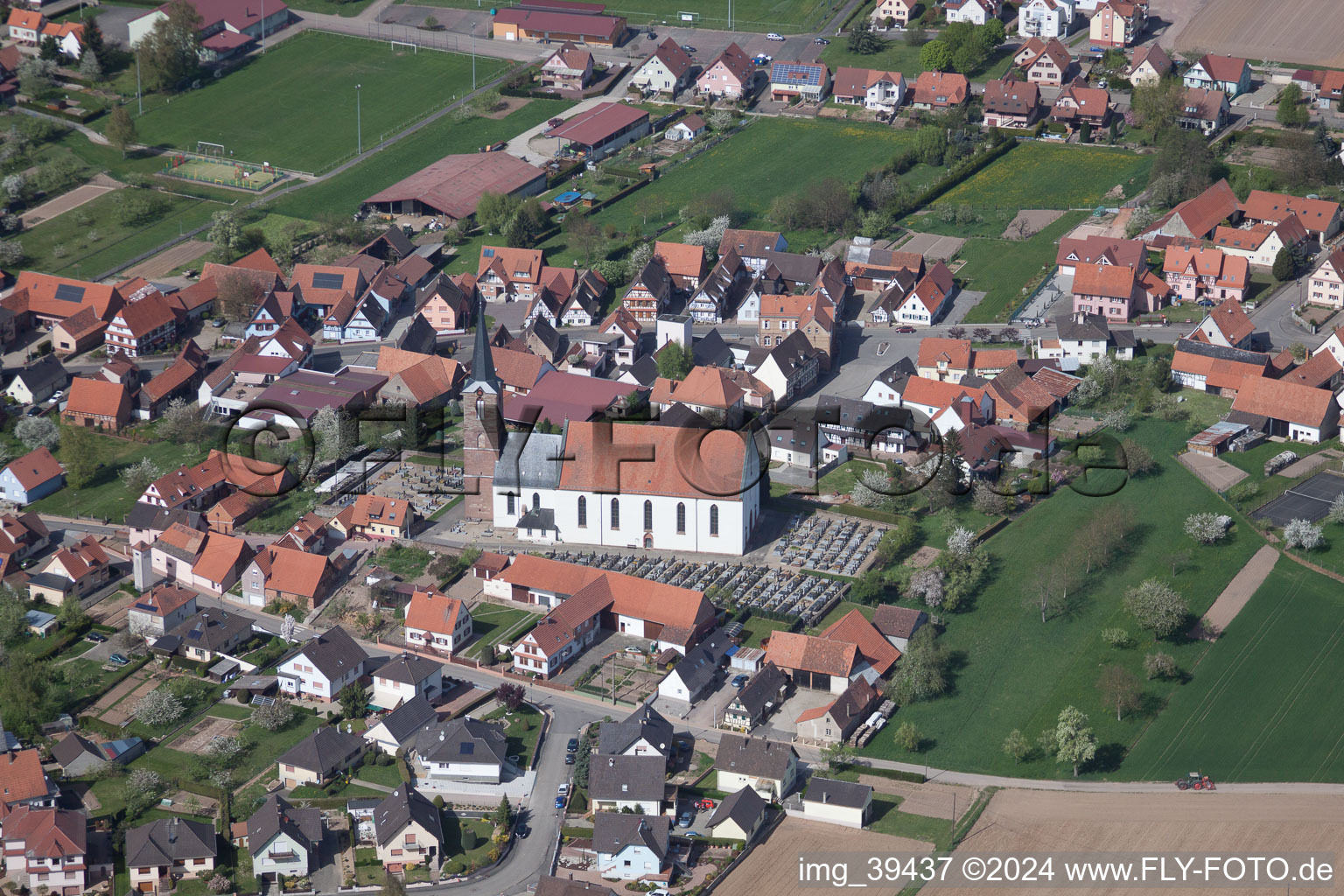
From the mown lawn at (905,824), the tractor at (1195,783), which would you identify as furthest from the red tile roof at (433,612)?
the tractor at (1195,783)

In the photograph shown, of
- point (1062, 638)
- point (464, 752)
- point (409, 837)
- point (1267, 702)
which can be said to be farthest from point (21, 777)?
point (1267, 702)

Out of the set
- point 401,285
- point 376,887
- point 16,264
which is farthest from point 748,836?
point 16,264

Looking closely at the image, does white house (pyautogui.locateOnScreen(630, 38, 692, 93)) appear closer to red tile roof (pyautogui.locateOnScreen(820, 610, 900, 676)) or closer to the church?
the church

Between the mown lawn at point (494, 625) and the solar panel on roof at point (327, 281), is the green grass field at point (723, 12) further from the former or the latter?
the mown lawn at point (494, 625)

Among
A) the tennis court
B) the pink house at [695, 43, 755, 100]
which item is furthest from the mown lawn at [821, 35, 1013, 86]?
the tennis court

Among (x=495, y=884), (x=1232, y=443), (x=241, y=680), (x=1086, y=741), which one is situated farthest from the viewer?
(x=1232, y=443)

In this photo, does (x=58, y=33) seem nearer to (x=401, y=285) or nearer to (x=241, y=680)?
(x=401, y=285)

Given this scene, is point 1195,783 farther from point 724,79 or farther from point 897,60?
point 897,60
